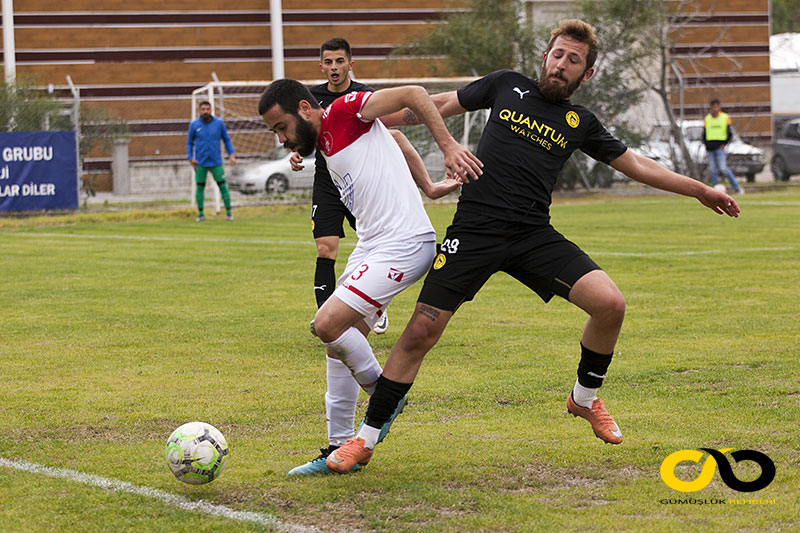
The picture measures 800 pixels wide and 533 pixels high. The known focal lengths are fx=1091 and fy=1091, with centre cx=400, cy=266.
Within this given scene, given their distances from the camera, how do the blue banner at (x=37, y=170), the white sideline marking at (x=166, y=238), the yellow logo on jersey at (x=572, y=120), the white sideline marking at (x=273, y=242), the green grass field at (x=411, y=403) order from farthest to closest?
the blue banner at (x=37, y=170)
the white sideline marking at (x=166, y=238)
the white sideline marking at (x=273, y=242)
the yellow logo on jersey at (x=572, y=120)
the green grass field at (x=411, y=403)

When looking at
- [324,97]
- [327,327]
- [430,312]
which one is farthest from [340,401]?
[324,97]

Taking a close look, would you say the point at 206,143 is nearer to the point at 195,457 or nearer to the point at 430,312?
the point at 430,312

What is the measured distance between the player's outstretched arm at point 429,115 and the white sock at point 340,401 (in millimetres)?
1092

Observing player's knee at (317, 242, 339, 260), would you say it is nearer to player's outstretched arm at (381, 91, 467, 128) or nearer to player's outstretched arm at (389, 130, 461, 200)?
player's outstretched arm at (389, 130, 461, 200)

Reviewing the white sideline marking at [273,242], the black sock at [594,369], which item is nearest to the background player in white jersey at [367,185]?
the black sock at [594,369]

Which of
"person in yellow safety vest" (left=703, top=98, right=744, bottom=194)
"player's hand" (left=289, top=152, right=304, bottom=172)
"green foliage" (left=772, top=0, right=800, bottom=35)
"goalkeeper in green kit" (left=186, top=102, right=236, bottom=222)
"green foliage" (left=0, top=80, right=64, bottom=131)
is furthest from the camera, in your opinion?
"green foliage" (left=772, top=0, right=800, bottom=35)

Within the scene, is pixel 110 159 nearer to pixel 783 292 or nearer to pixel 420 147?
pixel 420 147

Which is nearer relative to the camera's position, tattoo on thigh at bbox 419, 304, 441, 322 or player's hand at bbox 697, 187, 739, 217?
tattoo on thigh at bbox 419, 304, 441, 322

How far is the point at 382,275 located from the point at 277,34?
3170 cm

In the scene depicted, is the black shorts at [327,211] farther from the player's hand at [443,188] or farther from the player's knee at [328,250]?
the player's hand at [443,188]

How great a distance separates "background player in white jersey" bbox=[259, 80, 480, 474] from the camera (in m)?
5.00

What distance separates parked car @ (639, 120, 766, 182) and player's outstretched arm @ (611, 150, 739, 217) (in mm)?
23686
